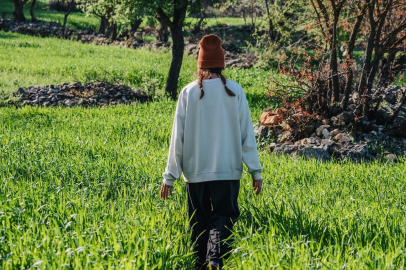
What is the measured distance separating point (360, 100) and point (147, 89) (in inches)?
317

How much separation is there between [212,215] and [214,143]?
2.24ft

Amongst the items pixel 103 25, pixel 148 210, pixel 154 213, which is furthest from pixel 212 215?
pixel 103 25

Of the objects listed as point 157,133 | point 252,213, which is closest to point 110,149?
point 157,133

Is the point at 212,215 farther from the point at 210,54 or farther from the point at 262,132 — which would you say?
the point at 262,132

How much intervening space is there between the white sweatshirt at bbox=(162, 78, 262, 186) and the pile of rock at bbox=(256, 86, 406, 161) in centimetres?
468

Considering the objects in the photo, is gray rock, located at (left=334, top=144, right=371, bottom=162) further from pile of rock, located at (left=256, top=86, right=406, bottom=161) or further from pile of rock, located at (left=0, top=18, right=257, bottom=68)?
pile of rock, located at (left=0, top=18, right=257, bottom=68)

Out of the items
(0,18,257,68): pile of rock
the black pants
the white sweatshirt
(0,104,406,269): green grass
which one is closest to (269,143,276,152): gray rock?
(0,104,406,269): green grass

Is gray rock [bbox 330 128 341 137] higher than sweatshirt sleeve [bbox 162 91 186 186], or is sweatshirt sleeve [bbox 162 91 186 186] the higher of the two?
sweatshirt sleeve [bbox 162 91 186 186]

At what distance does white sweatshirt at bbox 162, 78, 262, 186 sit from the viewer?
4172mm

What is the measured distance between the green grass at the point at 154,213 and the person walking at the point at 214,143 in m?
0.27

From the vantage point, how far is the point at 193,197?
4.39 m

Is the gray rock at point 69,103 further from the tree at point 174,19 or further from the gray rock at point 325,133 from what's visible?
the gray rock at point 325,133

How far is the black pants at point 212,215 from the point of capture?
4.20 m

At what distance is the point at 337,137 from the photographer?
944 cm
